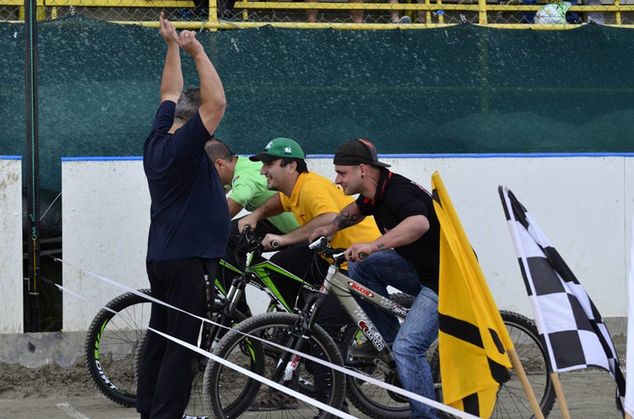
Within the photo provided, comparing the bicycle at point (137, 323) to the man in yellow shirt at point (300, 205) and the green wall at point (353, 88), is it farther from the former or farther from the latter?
the green wall at point (353, 88)

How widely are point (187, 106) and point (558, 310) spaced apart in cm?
219

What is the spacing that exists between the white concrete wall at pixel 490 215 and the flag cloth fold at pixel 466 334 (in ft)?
12.0

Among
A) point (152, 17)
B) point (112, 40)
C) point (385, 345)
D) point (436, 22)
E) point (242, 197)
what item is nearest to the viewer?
point (385, 345)

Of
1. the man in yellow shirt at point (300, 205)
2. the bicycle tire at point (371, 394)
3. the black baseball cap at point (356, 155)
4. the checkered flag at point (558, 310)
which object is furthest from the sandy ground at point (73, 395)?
the checkered flag at point (558, 310)

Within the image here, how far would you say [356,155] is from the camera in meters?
6.13

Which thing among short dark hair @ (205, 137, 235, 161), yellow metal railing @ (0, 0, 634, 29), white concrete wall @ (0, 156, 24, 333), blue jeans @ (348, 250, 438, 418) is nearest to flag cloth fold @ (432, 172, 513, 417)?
blue jeans @ (348, 250, 438, 418)

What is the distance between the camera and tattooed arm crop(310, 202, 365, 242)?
250 inches

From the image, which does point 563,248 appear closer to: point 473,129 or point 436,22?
point 473,129

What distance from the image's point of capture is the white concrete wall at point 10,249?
7.88 meters

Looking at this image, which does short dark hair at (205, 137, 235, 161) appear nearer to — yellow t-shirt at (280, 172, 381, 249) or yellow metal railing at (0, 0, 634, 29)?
yellow t-shirt at (280, 172, 381, 249)

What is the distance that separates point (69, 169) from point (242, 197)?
5.30ft

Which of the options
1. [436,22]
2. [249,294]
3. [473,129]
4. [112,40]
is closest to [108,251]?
[249,294]

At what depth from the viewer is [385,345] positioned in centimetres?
636

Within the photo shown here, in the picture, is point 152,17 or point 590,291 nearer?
point 590,291
